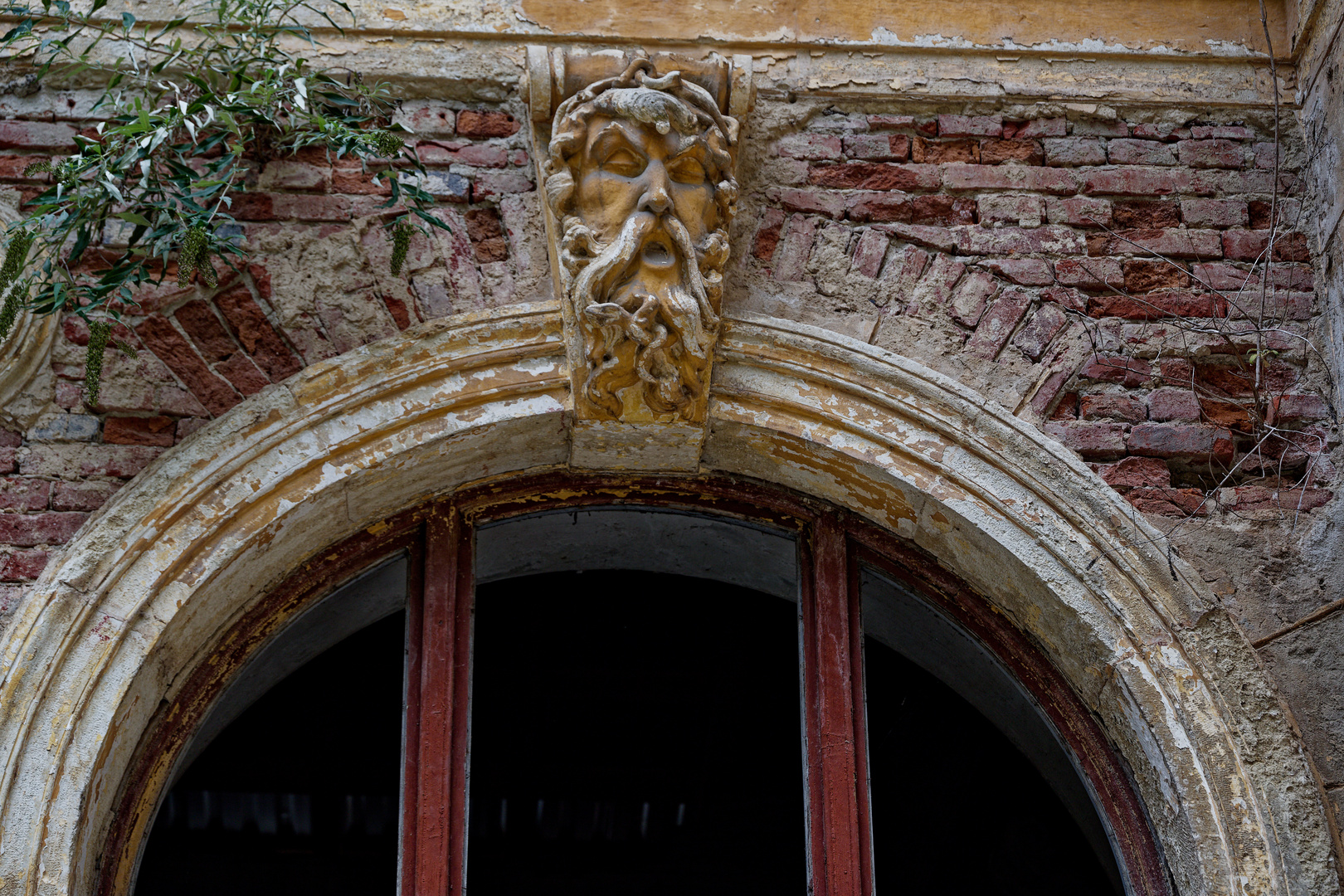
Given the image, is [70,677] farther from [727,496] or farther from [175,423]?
[727,496]

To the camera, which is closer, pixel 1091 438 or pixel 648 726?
pixel 1091 438

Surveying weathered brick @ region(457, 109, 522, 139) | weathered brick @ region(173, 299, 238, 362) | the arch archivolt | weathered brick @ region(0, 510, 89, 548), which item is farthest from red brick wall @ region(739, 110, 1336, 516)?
weathered brick @ region(0, 510, 89, 548)

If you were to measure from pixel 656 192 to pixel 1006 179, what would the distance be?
91cm

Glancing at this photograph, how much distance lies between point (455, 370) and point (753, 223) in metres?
0.77

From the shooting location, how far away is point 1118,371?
10.1 ft

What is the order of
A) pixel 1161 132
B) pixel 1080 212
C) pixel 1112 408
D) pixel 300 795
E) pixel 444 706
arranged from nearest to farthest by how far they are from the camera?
pixel 444 706
pixel 1112 408
pixel 1080 212
pixel 1161 132
pixel 300 795

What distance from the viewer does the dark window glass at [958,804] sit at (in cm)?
447

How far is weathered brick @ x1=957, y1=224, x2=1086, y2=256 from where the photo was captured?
3184 millimetres

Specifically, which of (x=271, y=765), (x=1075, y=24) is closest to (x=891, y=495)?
(x=1075, y=24)

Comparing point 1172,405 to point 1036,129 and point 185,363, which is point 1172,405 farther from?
point 185,363

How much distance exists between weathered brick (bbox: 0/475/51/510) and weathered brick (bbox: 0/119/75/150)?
80cm

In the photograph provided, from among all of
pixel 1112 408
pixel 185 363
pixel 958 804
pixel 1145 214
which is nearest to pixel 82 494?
pixel 185 363

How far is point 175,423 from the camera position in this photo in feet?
9.44

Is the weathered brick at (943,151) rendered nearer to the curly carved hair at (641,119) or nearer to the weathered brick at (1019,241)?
the weathered brick at (1019,241)
